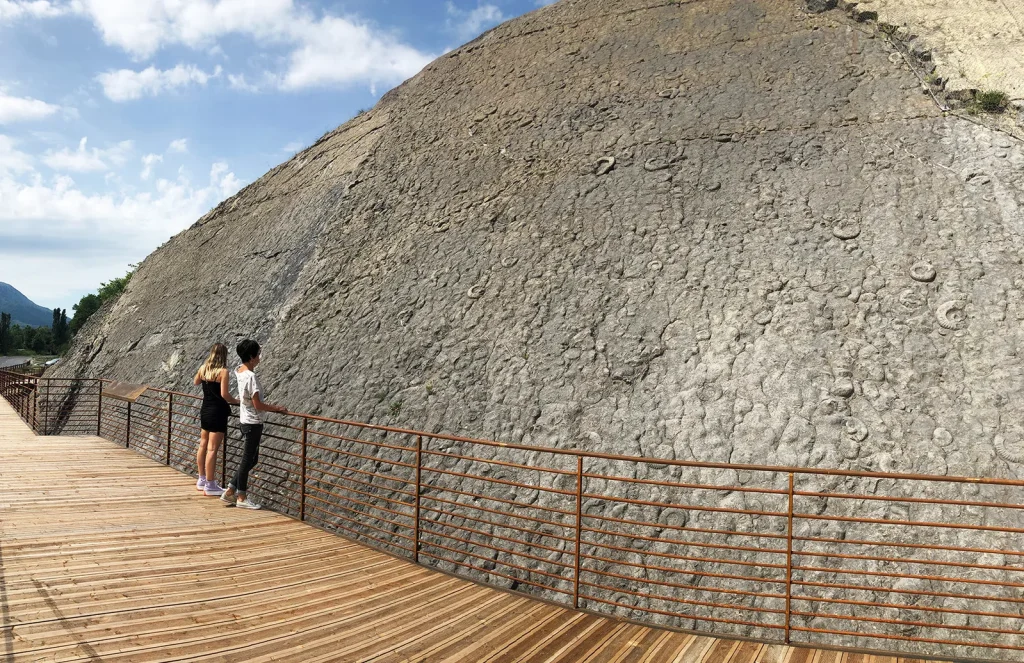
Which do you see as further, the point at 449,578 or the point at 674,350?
the point at 674,350

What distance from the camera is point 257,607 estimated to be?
4438mm

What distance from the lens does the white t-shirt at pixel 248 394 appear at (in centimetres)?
675

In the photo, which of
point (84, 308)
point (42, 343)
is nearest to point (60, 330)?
point (42, 343)

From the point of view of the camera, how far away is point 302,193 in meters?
17.4

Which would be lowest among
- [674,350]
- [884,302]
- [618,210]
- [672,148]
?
[674,350]

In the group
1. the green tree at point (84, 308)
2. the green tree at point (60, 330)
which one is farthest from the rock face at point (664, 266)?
the green tree at point (60, 330)

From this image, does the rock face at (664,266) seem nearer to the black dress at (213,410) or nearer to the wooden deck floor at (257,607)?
the black dress at (213,410)

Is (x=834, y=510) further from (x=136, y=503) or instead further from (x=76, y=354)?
A: (x=76, y=354)

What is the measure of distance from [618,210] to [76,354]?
59.9 feet

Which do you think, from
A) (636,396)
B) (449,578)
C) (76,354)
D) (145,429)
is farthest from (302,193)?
(449,578)

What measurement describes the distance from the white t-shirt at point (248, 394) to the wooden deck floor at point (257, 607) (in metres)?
1.17

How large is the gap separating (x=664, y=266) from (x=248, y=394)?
21.9ft

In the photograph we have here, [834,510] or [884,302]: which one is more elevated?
[884,302]

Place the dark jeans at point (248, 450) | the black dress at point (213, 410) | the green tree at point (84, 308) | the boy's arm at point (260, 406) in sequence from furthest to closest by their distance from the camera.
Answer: the green tree at point (84, 308), the black dress at point (213, 410), the dark jeans at point (248, 450), the boy's arm at point (260, 406)
